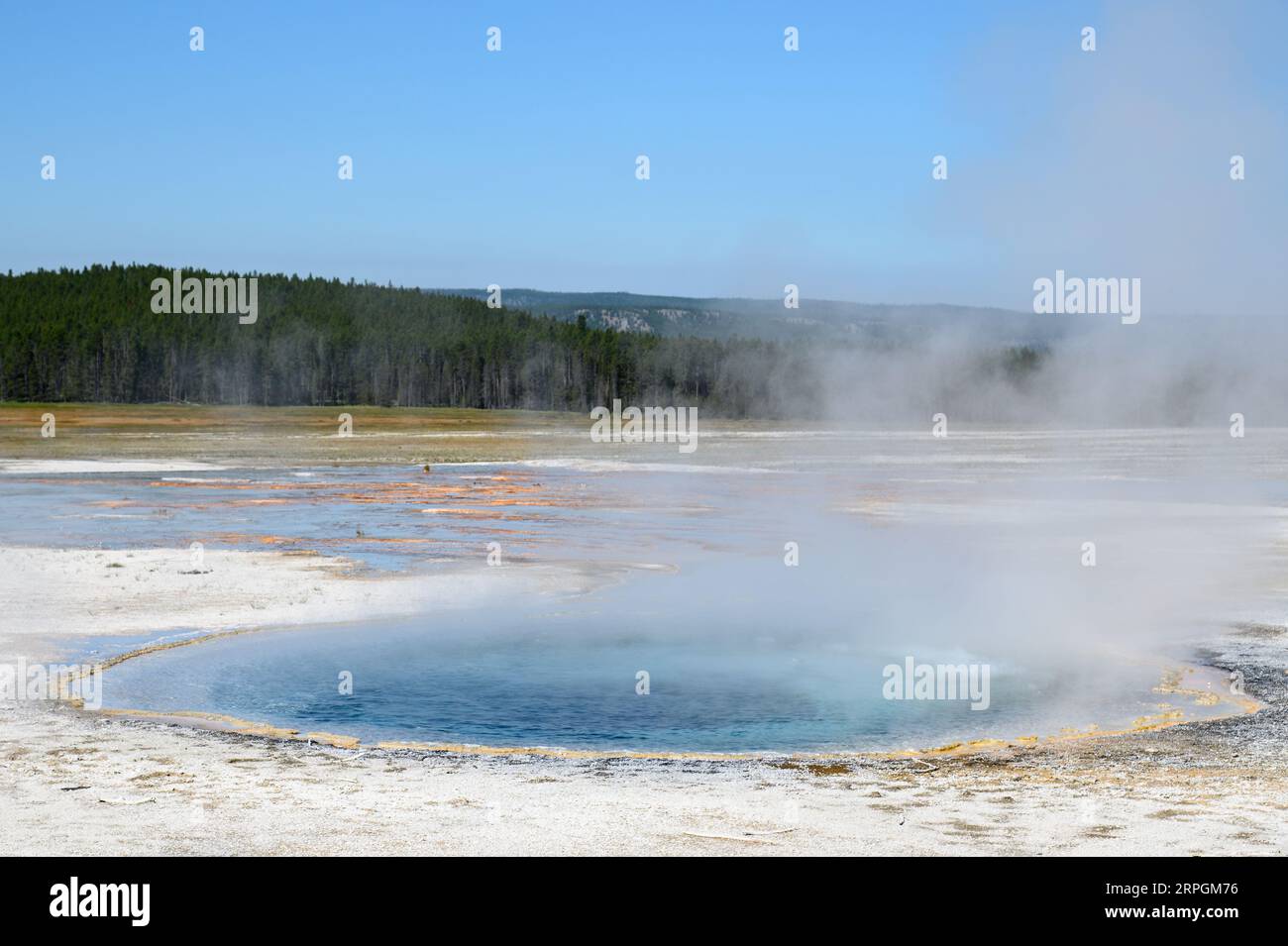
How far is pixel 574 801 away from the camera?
283 inches

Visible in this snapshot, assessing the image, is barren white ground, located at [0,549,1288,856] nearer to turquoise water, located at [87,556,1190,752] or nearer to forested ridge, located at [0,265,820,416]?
turquoise water, located at [87,556,1190,752]

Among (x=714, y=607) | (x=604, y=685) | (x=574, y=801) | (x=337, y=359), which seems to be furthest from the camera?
(x=337, y=359)

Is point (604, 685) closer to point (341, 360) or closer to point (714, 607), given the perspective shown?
point (714, 607)

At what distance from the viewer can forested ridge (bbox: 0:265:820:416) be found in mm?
108750

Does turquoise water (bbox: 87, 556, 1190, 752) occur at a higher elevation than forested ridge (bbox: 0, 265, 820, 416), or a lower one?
lower

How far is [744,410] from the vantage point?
88312 mm

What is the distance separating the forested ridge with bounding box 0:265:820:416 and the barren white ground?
3414 inches

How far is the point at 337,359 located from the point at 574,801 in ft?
376

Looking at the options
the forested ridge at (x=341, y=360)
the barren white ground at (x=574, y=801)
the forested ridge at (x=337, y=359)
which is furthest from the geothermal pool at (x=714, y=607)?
the forested ridge at (x=337, y=359)

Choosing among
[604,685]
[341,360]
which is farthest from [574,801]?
[341,360]

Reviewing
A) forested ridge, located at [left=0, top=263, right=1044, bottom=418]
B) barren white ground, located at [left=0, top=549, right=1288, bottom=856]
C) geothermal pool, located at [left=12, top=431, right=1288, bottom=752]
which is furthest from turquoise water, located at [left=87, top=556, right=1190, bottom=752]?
forested ridge, located at [left=0, top=263, right=1044, bottom=418]

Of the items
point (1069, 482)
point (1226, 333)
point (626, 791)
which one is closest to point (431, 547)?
point (1226, 333)

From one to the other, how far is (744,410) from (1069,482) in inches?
2200
